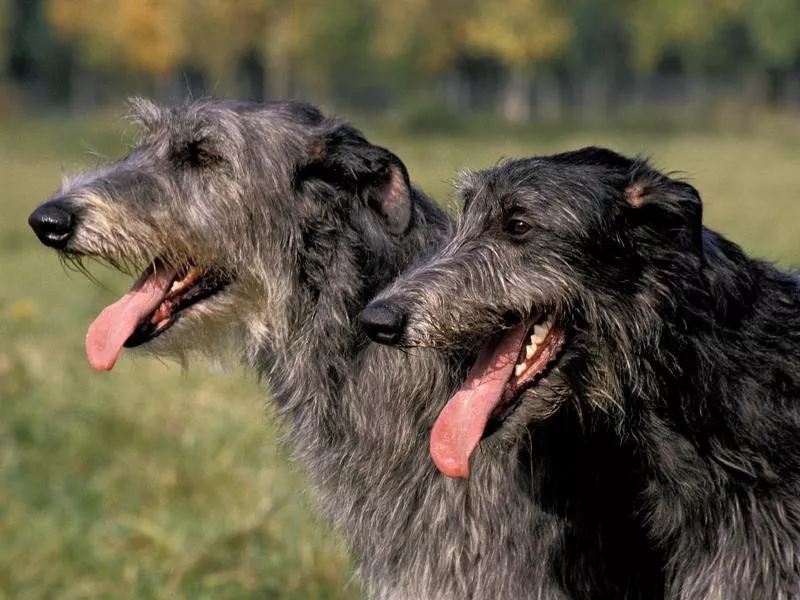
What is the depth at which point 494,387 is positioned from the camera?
3.94 meters

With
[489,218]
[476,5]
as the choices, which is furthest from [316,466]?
[476,5]

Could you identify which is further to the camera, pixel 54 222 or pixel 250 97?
pixel 250 97

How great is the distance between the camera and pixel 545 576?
432 centimetres

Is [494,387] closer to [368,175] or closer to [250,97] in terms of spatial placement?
[368,175]

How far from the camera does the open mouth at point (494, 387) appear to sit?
12.8ft

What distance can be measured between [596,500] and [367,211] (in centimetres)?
135

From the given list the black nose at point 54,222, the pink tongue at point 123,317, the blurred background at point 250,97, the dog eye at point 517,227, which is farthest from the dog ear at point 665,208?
the black nose at point 54,222

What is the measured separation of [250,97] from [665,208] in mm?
2213

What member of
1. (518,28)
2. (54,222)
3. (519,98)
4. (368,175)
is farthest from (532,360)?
(519,98)

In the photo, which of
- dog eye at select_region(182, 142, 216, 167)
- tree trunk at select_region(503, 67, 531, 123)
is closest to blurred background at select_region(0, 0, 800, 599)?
tree trunk at select_region(503, 67, 531, 123)

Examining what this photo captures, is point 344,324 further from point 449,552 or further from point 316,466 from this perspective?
point 449,552

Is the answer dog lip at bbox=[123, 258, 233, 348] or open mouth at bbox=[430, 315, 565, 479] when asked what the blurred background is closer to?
dog lip at bbox=[123, 258, 233, 348]

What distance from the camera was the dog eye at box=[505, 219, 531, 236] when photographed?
158 inches

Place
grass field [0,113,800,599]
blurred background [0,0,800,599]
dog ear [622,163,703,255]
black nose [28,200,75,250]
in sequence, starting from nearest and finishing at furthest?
dog ear [622,163,703,255], black nose [28,200,75,250], grass field [0,113,800,599], blurred background [0,0,800,599]
